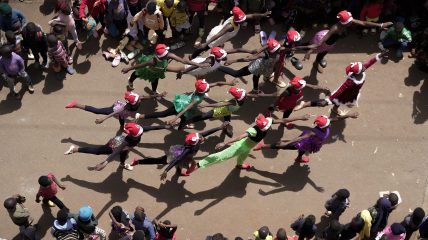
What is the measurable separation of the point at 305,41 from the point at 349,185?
327 cm

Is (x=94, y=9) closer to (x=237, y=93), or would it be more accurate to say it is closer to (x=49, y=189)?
(x=237, y=93)

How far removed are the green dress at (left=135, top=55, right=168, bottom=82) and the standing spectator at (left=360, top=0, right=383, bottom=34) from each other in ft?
13.6

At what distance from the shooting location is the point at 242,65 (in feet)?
37.6

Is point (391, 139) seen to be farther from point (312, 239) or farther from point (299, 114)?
point (312, 239)

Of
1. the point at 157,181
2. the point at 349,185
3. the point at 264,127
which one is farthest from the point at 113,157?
the point at 349,185

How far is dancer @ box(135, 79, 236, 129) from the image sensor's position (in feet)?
31.2

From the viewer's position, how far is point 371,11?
452 inches

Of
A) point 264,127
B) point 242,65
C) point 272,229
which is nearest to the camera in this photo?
point 264,127

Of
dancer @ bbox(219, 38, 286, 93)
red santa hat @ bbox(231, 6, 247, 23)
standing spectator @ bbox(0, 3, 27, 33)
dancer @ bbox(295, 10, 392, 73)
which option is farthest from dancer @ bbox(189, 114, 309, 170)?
standing spectator @ bbox(0, 3, 27, 33)

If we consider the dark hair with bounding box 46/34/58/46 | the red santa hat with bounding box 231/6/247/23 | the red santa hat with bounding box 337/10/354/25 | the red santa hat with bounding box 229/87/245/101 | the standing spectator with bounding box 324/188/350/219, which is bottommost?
the standing spectator with bounding box 324/188/350/219

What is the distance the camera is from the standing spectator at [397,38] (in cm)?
1116

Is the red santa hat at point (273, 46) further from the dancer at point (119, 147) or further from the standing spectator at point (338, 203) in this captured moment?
the standing spectator at point (338, 203)

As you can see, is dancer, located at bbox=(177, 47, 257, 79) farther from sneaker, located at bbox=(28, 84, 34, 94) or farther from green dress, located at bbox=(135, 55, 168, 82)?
sneaker, located at bbox=(28, 84, 34, 94)

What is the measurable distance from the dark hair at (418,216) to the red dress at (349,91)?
7.58 feet
